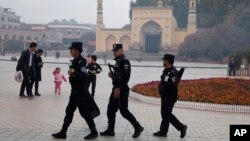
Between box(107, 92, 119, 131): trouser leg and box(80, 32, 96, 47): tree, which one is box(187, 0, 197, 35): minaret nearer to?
box(80, 32, 96, 47): tree

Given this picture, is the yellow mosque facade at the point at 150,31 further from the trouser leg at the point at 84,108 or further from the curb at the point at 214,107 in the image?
the trouser leg at the point at 84,108

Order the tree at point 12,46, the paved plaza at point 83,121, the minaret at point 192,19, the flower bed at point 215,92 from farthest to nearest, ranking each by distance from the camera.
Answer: the tree at point 12,46, the minaret at point 192,19, the flower bed at point 215,92, the paved plaza at point 83,121

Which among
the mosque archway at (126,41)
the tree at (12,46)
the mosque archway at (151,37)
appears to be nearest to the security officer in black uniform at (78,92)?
the mosque archway at (151,37)

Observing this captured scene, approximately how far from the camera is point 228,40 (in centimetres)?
5841

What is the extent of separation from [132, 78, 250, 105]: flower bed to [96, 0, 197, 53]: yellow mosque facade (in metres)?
54.4

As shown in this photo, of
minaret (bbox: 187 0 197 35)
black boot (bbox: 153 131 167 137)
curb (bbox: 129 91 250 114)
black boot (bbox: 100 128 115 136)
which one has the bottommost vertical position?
curb (bbox: 129 91 250 114)

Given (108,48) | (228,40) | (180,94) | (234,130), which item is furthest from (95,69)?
(108,48)

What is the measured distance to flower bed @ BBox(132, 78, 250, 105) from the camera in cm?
1145

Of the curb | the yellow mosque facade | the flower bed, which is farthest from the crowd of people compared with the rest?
the yellow mosque facade

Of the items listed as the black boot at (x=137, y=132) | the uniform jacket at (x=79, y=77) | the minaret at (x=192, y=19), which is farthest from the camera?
the minaret at (x=192, y=19)

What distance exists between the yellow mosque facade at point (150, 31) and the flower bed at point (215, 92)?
178 feet

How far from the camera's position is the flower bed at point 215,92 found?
11453 millimetres

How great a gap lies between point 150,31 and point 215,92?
190ft

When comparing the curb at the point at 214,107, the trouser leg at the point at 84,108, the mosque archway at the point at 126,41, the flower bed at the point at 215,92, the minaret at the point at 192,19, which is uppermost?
the minaret at the point at 192,19
